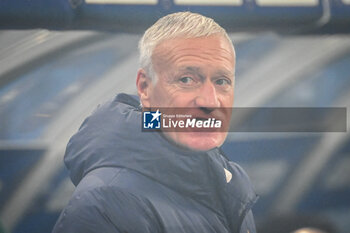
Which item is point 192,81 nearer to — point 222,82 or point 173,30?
point 222,82

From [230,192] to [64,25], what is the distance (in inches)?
42.7

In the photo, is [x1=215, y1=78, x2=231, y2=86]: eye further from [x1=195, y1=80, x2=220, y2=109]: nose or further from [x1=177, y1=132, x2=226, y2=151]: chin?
[x1=177, y1=132, x2=226, y2=151]: chin

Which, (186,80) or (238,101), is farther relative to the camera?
(238,101)

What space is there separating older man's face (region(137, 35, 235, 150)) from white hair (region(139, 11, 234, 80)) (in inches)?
0.9

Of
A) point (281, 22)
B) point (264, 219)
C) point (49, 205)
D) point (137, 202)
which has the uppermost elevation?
point (281, 22)

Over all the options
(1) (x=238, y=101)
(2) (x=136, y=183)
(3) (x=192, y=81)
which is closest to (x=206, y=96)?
(3) (x=192, y=81)

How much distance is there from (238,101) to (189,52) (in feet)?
1.08

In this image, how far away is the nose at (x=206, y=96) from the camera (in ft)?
6.76

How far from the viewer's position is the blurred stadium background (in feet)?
6.84

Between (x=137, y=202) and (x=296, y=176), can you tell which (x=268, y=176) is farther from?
(x=137, y=202)

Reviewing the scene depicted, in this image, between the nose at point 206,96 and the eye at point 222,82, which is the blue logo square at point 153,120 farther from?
the eye at point 222,82

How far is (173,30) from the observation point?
2123mm

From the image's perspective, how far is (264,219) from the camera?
2195mm

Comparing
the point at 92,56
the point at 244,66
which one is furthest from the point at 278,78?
the point at 92,56
